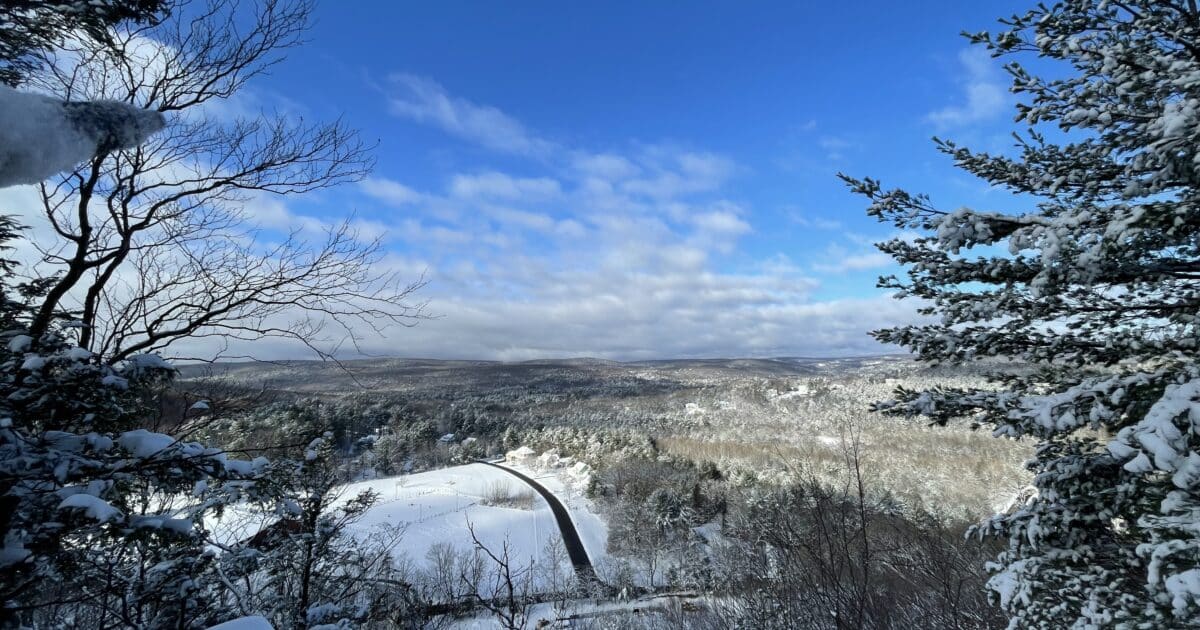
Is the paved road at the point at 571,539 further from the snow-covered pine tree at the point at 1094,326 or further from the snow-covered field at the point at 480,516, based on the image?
the snow-covered pine tree at the point at 1094,326

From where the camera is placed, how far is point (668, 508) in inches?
1436

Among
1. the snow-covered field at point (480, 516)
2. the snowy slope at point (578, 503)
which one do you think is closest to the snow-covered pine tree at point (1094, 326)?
the snow-covered field at point (480, 516)

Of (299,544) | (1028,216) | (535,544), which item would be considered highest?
(1028,216)

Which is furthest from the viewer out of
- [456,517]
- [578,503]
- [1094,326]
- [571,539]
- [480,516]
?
[578,503]

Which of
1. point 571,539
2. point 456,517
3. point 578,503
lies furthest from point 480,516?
point 571,539

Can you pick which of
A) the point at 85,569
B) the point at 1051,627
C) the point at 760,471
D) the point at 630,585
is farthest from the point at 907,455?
the point at 85,569

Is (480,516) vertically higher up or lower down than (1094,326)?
lower down

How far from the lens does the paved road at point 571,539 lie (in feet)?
97.9

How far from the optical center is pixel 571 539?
123 feet

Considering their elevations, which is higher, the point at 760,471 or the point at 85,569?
the point at 85,569

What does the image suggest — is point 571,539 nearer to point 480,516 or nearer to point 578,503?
point 578,503

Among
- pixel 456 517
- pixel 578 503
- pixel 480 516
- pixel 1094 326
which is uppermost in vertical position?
pixel 1094 326

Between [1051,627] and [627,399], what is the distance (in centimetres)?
12132

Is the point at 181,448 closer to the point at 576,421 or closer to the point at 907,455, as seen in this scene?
the point at 907,455
